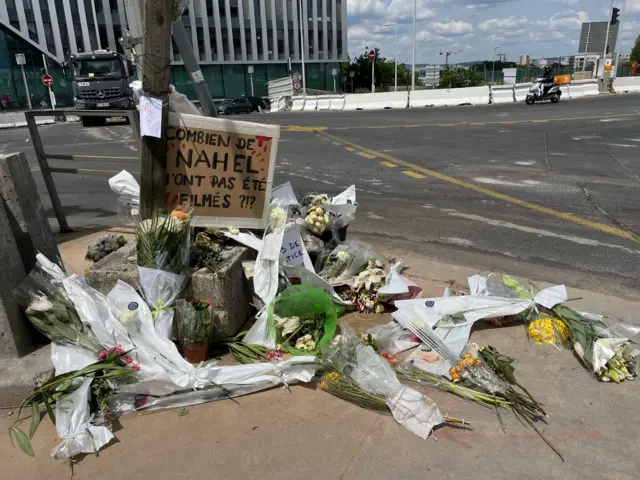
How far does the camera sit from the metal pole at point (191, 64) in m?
4.16

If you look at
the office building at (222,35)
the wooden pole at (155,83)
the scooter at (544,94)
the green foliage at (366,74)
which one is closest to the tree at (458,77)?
the green foliage at (366,74)

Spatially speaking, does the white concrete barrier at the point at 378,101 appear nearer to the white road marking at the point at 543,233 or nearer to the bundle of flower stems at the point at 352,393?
the white road marking at the point at 543,233

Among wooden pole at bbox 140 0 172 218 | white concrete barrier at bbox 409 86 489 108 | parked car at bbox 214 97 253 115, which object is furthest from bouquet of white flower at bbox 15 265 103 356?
parked car at bbox 214 97 253 115

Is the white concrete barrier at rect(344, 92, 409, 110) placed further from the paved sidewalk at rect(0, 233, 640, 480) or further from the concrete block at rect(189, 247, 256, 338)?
the paved sidewalk at rect(0, 233, 640, 480)

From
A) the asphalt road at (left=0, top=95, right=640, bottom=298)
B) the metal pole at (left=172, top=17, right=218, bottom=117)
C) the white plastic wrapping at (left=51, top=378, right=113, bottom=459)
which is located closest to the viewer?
the white plastic wrapping at (left=51, top=378, right=113, bottom=459)

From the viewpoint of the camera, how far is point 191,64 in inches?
170

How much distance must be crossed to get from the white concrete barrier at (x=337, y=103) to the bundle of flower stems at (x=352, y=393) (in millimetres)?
27964

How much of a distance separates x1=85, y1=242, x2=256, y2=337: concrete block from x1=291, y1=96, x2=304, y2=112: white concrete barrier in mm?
29959

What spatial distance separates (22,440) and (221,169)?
2.21 m

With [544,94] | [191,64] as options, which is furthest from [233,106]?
[191,64]

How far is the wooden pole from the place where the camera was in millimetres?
3037

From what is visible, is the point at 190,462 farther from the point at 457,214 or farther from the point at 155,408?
the point at 457,214

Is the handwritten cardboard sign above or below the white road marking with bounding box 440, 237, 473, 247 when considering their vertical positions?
above

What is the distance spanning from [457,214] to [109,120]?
2066cm
